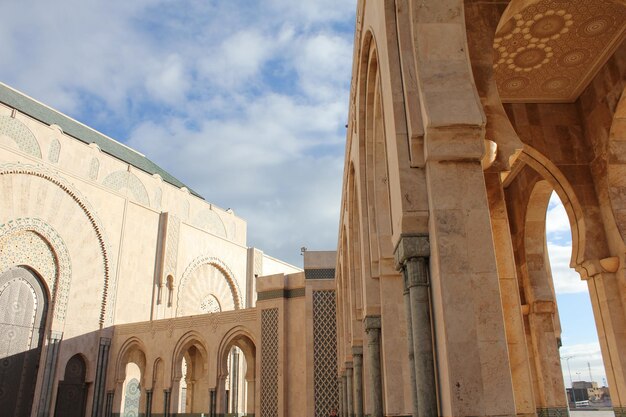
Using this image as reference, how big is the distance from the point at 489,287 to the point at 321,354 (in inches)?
409

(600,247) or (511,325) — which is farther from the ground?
(600,247)

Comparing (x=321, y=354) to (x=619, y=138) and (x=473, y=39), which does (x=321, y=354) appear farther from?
(x=473, y=39)

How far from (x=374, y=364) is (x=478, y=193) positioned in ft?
11.4

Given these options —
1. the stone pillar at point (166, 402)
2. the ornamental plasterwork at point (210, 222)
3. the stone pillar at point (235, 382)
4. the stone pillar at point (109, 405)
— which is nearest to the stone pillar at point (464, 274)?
the stone pillar at point (166, 402)

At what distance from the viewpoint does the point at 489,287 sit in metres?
2.60

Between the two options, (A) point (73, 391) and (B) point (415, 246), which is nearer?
(B) point (415, 246)

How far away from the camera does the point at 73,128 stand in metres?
17.2

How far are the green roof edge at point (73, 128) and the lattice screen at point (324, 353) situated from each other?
896 centimetres

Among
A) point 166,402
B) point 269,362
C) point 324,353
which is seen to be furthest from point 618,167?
point 166,402

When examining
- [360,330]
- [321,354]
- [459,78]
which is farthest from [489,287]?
[321,354]

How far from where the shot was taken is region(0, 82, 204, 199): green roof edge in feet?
49.7

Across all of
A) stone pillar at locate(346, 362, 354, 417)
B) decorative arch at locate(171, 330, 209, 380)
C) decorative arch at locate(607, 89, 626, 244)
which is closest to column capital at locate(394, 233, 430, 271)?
decorative arch at locate(607, 89, 626, 244)

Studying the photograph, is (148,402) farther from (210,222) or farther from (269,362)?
(210,222)

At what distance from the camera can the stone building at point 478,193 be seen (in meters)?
→ 2.65
